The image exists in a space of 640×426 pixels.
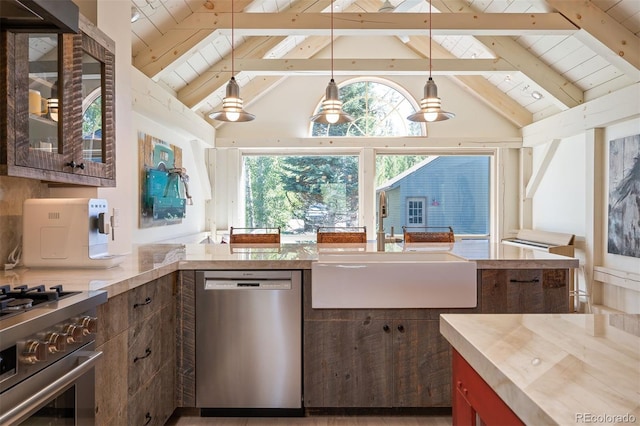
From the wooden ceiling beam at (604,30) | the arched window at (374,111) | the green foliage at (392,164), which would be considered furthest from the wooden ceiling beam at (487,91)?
the wooden ceiling beam at (604,30)

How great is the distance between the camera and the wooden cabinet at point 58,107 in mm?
1527

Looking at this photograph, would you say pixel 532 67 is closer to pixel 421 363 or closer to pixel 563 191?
pixel 563 191

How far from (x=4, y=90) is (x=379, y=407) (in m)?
2.35

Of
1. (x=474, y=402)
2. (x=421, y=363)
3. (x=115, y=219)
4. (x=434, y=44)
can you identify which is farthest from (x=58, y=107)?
(x=434, y=44)

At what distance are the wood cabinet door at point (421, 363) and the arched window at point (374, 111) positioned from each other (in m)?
4.40

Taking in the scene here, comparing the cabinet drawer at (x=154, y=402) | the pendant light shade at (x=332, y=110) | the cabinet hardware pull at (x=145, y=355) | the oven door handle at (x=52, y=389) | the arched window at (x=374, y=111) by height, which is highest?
the arched window at (x=374, y=111)

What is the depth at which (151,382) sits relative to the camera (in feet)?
6.32

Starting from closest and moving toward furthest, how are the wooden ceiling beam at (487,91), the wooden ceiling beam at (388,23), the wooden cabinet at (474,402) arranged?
the wooden cabinet at (474,402) → the wooden ceiling beam at (388,23) → the wooden ceiling beam at (487,91)

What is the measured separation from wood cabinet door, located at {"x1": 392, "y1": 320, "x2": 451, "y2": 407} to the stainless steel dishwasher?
0.57 m

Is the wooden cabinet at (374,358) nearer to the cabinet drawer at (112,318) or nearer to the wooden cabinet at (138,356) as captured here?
the wooden cabinet at (138,356)

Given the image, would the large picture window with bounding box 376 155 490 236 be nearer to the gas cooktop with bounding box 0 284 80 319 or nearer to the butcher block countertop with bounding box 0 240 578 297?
the butcher block countertop with bounding box 0 240 578 297

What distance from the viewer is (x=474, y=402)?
0.91 m

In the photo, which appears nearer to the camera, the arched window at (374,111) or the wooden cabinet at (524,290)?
the wooden cabinet at (524,290)

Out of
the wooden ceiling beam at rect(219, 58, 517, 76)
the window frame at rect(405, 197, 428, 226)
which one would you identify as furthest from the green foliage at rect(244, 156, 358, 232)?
the wooden ceiling beam at rect(219, 58, 517, 76)
